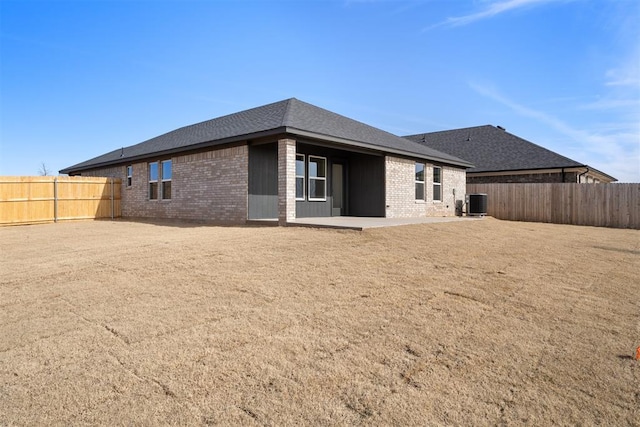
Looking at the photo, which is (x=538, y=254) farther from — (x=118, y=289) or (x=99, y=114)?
(x=99, y=114)

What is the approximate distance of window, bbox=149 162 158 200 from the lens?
1639 centimetres

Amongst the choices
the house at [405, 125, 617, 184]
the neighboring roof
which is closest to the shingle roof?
the house at [405, 125, 617, 184]

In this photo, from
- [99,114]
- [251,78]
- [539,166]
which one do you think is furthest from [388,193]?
[99,114]

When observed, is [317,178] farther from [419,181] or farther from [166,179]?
[166,179]

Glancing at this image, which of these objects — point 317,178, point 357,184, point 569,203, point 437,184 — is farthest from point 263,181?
point 569,203

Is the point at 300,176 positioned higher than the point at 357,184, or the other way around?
the point at 300,176

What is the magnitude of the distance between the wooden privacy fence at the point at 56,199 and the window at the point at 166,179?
172 inches

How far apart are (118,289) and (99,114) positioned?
17281mm

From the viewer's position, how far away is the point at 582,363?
2920 mm

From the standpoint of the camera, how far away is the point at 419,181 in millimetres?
16578

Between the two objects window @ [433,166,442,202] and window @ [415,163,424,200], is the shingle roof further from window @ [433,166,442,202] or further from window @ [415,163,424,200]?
window @ [415,163,424,200]

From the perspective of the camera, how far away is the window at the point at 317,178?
1380 cm

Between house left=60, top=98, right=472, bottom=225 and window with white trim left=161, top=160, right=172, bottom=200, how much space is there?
4 cm

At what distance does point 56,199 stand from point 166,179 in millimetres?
5209
